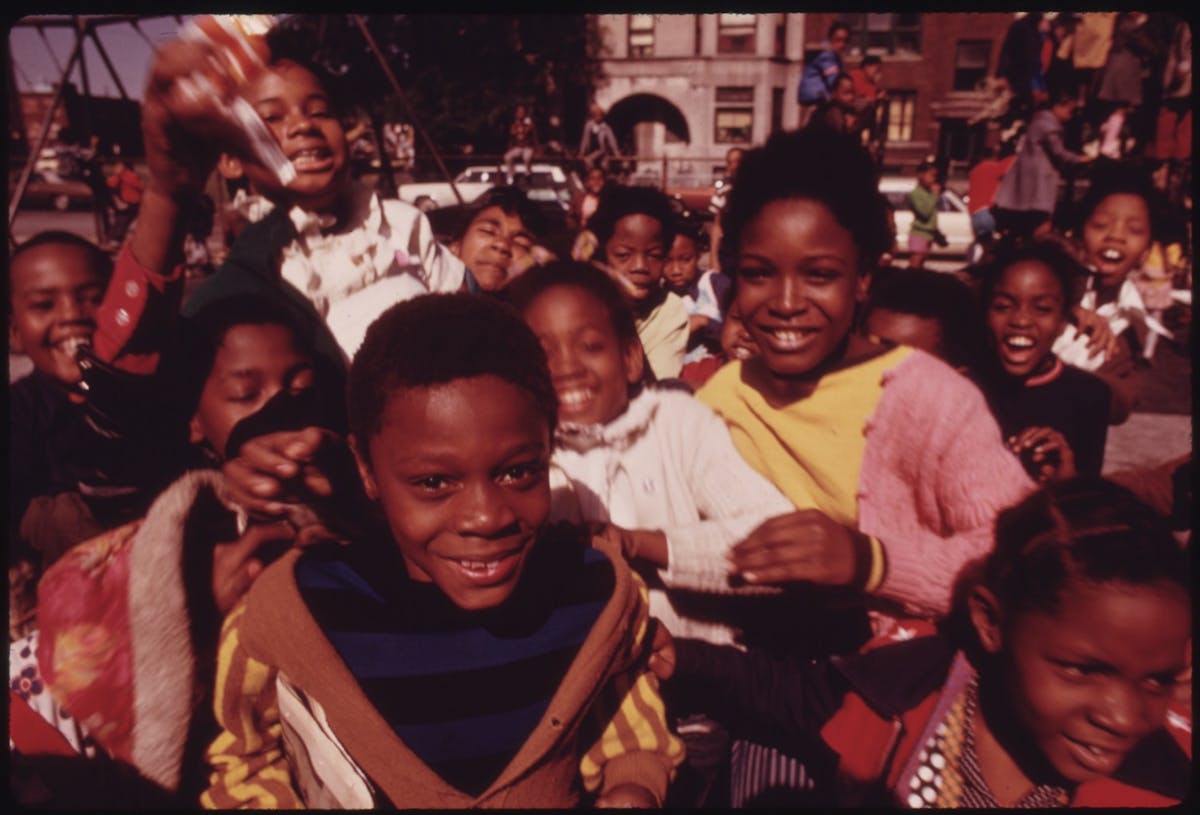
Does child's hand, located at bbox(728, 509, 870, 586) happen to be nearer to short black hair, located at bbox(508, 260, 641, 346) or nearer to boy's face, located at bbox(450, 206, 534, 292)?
short black hair, located at bbox(508, 260, 641, 346)

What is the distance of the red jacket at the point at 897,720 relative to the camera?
1.33 meters

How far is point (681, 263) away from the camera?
4.11 meters

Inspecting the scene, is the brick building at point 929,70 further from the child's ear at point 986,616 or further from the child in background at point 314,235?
the child's ear at point 986,616

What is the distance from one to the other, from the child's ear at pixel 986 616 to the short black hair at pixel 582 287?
3.01 feet

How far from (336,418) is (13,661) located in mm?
735

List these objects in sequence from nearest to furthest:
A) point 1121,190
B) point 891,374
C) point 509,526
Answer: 1. point 509,526
2. point 891,374
3. point 1121,190

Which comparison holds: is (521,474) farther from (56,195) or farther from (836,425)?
(56,195)

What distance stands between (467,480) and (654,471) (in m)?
0.53

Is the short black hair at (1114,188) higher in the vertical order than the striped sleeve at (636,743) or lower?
higher

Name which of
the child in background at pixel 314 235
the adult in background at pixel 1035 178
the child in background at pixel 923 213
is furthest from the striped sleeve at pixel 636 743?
the child in background at pixel 923 213

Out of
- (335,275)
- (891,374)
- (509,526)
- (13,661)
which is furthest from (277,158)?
(891,374)

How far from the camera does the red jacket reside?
1.33 metres

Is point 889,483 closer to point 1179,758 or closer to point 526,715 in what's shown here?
point 1179,758

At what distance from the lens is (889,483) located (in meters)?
1.51
